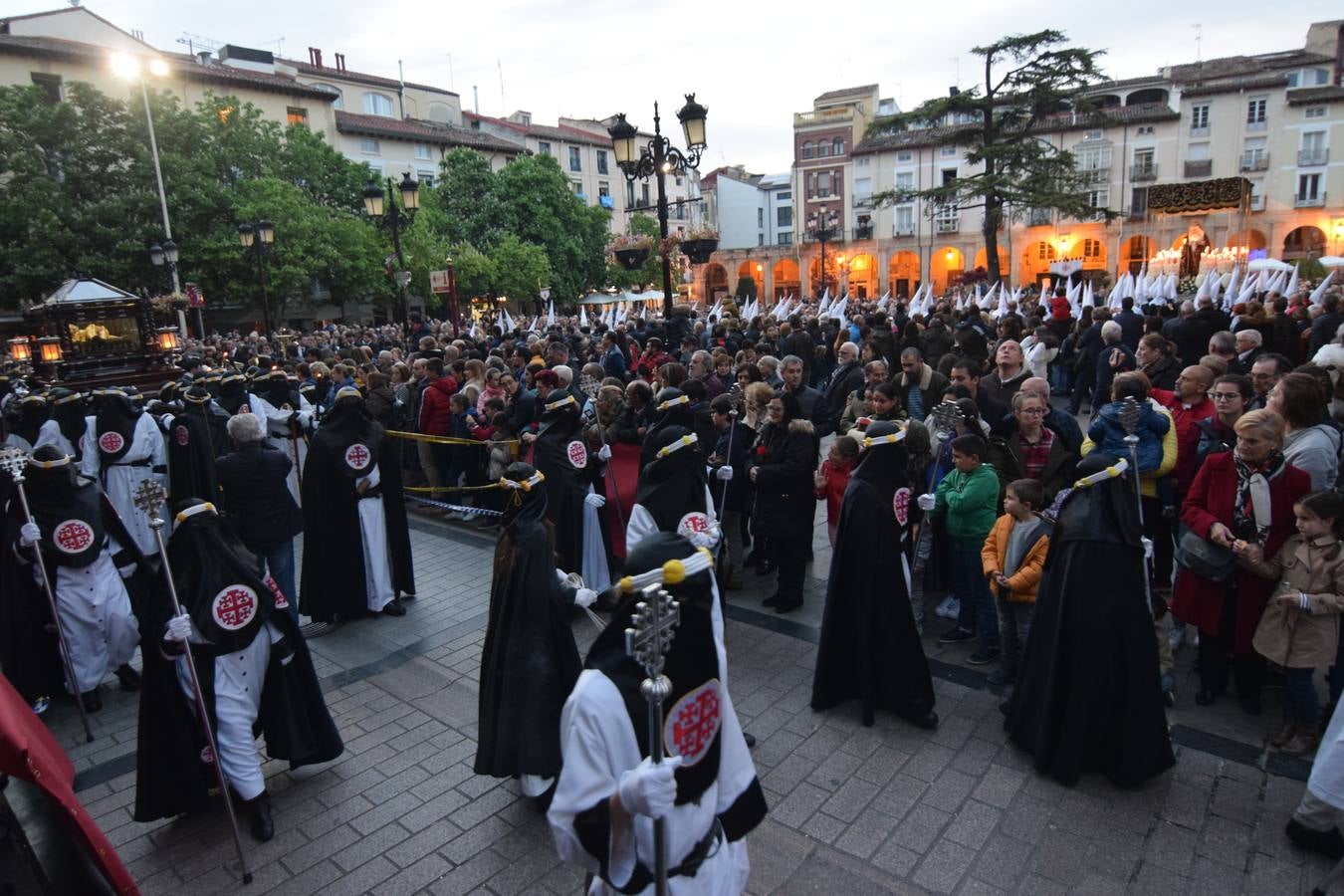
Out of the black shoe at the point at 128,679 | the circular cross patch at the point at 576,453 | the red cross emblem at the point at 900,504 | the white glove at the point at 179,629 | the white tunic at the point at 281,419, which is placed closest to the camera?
the white glove at the point at 179,629

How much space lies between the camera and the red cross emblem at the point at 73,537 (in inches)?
224

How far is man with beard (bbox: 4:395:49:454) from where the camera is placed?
883cm

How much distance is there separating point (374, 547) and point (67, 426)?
14.0ft

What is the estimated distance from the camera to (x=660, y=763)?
7.88 feet

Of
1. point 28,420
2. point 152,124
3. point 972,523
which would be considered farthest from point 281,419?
point 152,124

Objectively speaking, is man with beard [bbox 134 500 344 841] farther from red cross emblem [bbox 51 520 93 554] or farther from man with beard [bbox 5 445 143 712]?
red cross emblem [bbox 51 520 93 554]

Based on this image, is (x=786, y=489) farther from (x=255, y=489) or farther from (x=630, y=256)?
(x=630, y=256)

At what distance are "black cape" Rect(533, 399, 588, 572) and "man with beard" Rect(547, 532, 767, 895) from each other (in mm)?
4511

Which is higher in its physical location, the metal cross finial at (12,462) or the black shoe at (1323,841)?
the metal cross finial at (12,462)

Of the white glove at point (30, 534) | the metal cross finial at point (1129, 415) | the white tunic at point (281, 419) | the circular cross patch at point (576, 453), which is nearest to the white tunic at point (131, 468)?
the white tunic at point (281, 419)

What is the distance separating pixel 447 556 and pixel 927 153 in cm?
5370

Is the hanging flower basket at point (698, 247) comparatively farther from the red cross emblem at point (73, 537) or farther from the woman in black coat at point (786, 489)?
the red cross emblem at point (73, 537)

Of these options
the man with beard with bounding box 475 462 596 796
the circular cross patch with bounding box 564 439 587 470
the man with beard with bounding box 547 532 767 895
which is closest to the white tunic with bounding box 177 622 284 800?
the man with beard with bounding box 475 462 596 796

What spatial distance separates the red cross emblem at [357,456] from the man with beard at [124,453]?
9.21 ft
